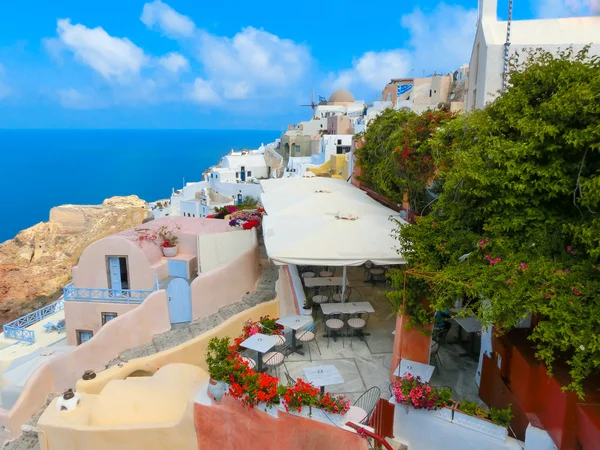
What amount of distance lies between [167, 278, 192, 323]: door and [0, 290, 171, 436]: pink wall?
506mm

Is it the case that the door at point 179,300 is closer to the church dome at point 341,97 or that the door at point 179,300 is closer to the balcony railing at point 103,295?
the balcony railing at point 103,295

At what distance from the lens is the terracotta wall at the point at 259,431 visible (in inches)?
277

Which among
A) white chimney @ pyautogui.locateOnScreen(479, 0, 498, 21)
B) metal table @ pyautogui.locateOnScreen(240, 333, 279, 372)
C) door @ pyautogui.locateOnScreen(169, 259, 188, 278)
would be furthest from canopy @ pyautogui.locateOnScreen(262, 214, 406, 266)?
white chimney @ pyautogui.locateOnScreen(479, 0, 498, 21)

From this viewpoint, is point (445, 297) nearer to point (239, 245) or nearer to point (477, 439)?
point (477, 439)

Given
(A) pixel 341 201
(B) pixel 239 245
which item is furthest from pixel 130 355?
(A) pixel 341 201

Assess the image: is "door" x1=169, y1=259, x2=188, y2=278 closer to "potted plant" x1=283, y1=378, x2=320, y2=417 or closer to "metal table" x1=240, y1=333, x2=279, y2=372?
"metal table" x1=240, y1=333, x2=279, y2=372

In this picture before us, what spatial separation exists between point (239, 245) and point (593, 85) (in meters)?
14.2

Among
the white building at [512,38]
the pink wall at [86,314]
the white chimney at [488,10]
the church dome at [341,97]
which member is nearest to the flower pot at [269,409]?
the pink wall at [86,314]

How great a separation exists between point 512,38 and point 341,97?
7672cm

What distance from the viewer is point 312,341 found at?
412 inches

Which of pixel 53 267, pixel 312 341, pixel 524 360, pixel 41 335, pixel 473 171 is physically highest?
pixel 473 171

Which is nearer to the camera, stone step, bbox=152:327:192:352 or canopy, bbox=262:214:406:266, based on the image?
canopy, bbox=262:214:406:266

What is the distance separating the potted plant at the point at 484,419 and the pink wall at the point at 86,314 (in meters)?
13.2

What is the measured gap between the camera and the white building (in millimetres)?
15000
